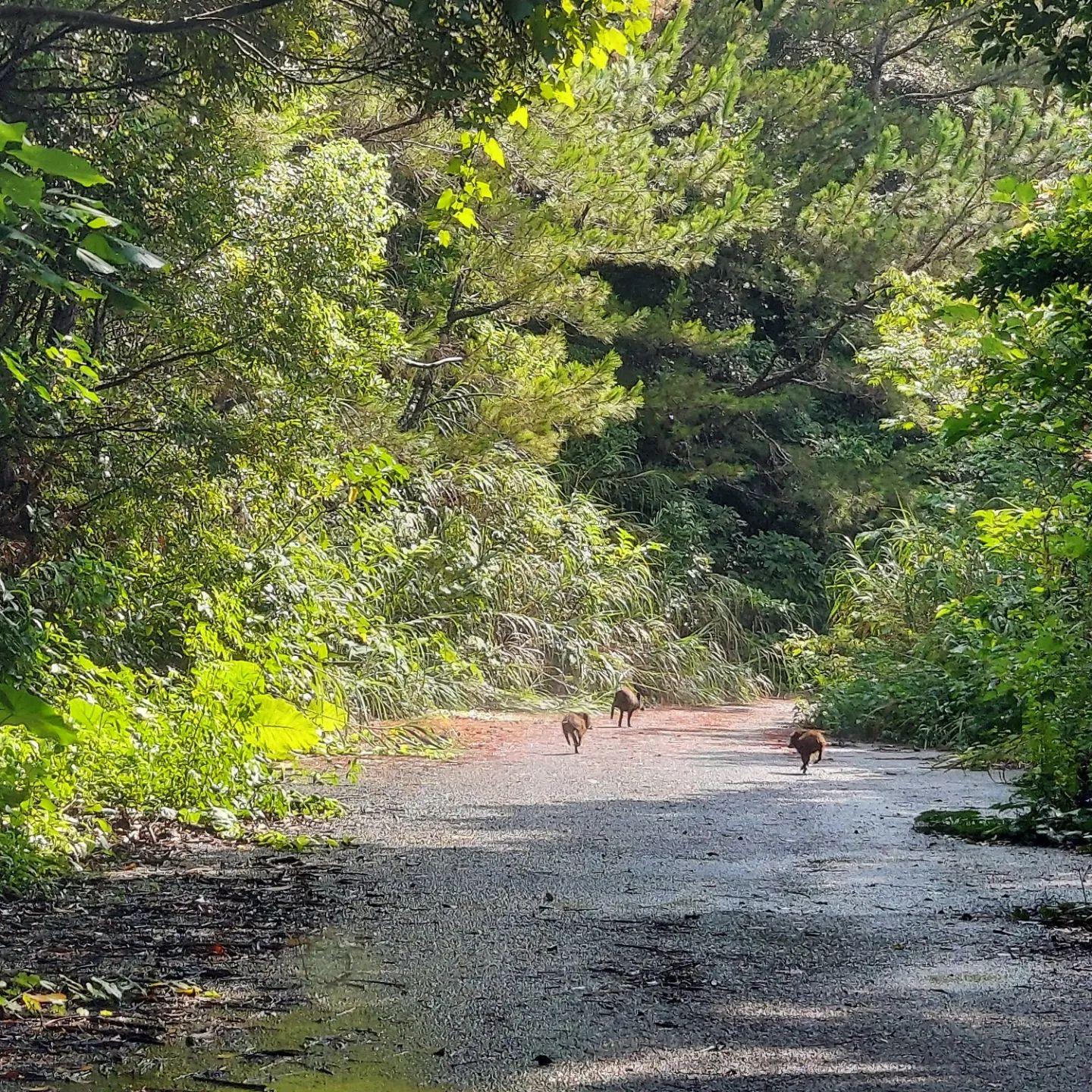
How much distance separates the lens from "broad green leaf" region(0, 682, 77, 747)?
3537 millimetres

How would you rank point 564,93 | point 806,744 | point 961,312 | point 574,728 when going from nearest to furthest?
point 564,93 → point 961,312 → point 806,744 → point 574,728

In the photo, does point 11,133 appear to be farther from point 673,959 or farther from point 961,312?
point 961,312

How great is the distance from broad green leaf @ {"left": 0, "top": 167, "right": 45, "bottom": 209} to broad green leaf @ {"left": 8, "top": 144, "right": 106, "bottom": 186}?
8 cm

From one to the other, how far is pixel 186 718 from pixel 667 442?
15616 mm

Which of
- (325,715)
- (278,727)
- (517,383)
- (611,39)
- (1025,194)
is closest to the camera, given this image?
(611,39)

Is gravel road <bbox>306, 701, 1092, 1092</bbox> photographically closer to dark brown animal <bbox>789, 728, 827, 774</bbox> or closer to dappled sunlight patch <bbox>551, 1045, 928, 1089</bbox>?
dappled sunlight patch <bbox>551, 1045, 928, 1089</bbox>

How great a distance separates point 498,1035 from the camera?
3822 millimetres

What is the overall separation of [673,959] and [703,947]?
19 cm

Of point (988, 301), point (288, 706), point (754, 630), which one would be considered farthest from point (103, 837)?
point (754, 630)

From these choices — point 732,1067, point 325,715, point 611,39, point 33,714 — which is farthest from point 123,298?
point 325,715

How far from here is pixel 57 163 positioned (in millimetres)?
2666

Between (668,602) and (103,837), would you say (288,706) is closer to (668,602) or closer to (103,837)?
(103,837)

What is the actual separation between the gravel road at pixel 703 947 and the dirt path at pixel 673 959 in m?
0.01

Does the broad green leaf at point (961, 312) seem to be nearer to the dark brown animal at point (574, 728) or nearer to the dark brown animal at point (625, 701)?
the dark brown animal at point (574, 728)
